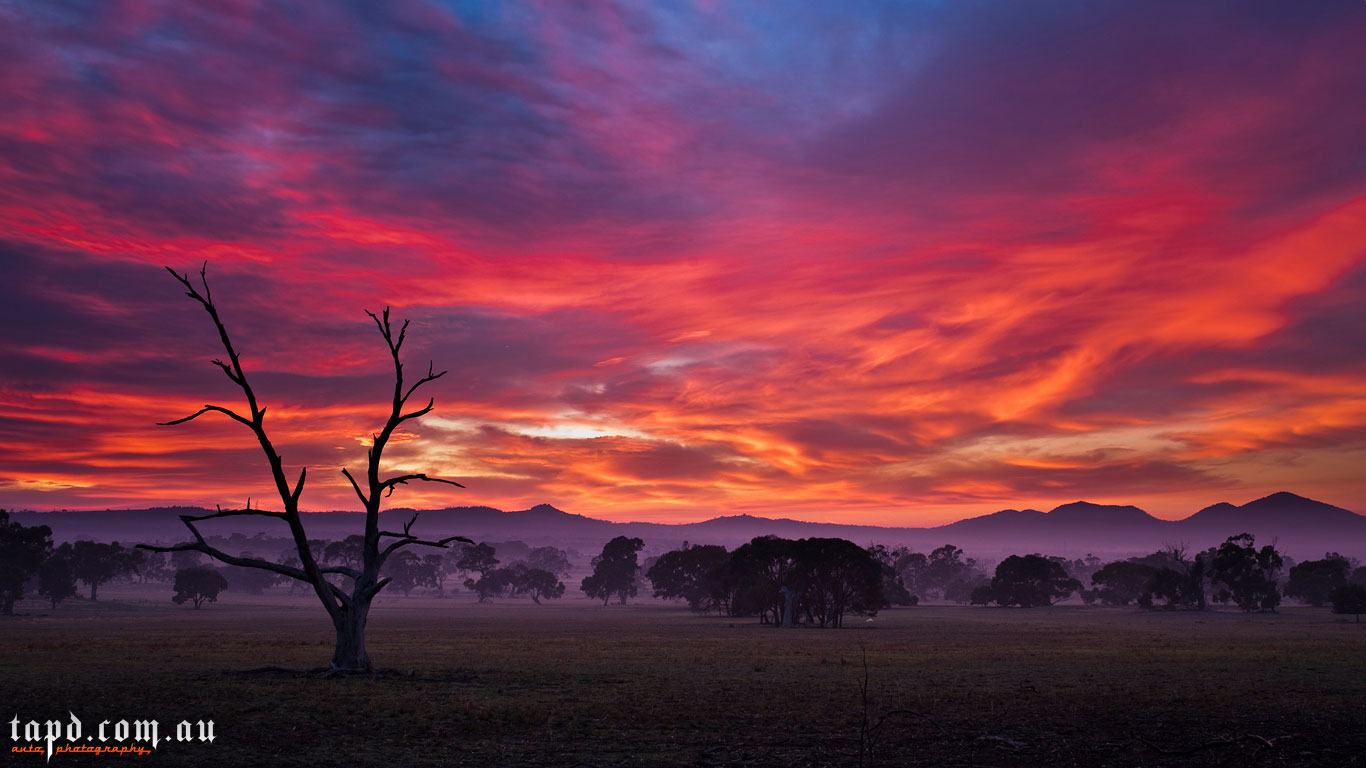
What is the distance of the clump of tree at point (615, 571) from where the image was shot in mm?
162375

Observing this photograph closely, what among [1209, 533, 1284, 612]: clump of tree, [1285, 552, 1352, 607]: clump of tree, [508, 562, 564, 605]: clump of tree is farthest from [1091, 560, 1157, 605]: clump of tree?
[508, 562, 564, 605]: clump of tree

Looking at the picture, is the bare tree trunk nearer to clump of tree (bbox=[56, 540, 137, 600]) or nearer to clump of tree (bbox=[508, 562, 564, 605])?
clump of tree (bbox=[56, 540, 137, 600])

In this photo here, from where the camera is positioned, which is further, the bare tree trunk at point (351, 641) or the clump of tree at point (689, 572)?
the clump of tree at point (689, 572)

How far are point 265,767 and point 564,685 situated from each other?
48.7ft

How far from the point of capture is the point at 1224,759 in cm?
1798

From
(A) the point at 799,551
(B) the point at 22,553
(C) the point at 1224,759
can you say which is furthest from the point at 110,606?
(C) the point at 1224,759

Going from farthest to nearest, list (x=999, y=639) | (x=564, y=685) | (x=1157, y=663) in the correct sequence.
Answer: (x=999, y=639) < (x=1157, y=663) < (x=564, y=685)

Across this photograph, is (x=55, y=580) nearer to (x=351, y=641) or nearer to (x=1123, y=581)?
(x=351, y=641)

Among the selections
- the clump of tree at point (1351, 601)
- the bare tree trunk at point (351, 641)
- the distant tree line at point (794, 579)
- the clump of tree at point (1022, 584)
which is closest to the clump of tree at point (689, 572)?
the distant tree line at point (794, 579)

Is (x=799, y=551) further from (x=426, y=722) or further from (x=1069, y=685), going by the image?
(x=426, y=722)

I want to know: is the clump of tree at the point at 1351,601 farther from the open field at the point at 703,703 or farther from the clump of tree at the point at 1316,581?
the open field at the point at 703,703

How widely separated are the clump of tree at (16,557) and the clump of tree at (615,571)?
257 feet

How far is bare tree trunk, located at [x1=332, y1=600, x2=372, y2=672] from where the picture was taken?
107 ft

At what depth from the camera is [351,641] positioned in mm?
32750
